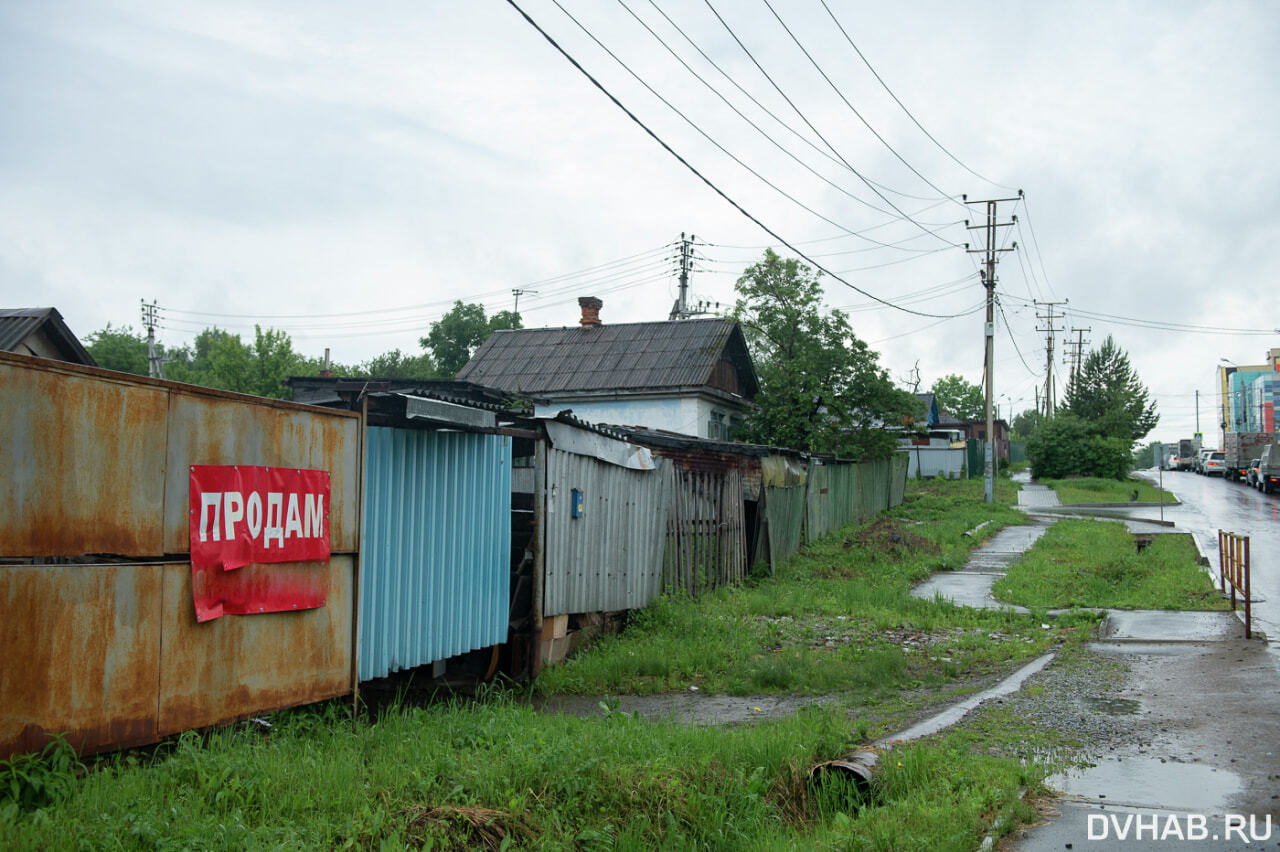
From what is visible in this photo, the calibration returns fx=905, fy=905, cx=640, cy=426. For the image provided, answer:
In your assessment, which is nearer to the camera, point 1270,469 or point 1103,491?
point 1270,469

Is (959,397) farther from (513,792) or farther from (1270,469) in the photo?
(513,792)

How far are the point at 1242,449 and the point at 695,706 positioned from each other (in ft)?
170

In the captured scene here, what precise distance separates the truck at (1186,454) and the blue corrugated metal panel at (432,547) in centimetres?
7896

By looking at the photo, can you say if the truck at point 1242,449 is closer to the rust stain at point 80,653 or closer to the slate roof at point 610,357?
the slate roof at point 610,357

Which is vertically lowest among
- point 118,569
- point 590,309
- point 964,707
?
point 964,707

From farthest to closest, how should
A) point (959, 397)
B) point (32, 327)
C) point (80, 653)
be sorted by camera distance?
point (959, 397) < point (32, 327) < point (80, 653)

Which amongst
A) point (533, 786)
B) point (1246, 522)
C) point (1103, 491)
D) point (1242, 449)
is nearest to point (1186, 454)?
point (1242, 449)

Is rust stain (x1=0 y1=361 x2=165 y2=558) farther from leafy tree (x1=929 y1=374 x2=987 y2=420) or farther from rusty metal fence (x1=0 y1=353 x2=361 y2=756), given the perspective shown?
leafy tree (x1=929 y1=374 x2=987 y2=420)

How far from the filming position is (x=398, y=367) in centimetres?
7162

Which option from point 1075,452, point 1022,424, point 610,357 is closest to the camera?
point 610,357

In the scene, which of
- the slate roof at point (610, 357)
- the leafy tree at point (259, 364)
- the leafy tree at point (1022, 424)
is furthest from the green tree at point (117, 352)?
the leafy tree at point (1022, 424)

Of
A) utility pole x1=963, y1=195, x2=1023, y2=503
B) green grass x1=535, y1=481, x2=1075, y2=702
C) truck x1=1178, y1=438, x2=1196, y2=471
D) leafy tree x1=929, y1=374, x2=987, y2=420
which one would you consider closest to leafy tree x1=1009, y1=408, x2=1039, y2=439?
leafy tree x1=929, y1=374, x2=987, y2=420

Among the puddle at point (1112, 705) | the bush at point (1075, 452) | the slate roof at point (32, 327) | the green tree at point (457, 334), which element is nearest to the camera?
the puddle at point (1112, 705)

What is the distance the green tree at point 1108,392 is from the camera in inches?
2478
